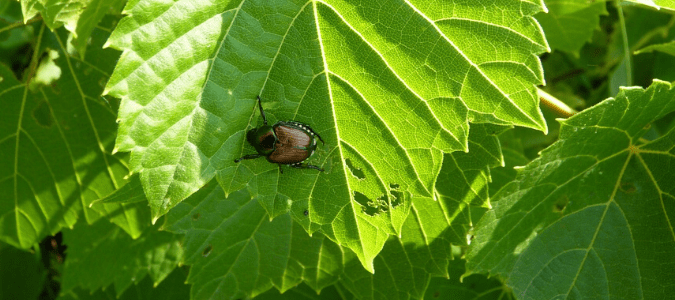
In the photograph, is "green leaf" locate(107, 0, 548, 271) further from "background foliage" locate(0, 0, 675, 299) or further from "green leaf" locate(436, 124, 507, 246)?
"green leaf" locate(436, 124, 507, 246)

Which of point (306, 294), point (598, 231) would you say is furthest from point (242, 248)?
point (598, 231)

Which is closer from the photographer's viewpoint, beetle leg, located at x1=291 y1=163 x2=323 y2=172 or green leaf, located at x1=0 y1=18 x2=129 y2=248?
beetle leg, located at x1=291 y1=163 x2=323 y2=172

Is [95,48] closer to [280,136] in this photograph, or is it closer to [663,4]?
[280,136]

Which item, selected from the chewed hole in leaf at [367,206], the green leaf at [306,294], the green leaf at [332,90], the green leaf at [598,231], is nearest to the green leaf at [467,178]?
the green leaf at [598,231]

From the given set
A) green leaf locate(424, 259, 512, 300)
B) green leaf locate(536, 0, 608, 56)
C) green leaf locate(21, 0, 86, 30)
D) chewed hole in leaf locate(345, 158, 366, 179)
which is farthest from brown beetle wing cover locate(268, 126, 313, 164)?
green leaf locate(536, 0, 608, 56)

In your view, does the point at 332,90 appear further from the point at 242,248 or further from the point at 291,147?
the point at 242,248

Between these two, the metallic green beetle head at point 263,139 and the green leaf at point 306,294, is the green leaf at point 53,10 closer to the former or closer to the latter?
the metallic green beetle head at point 263,139
